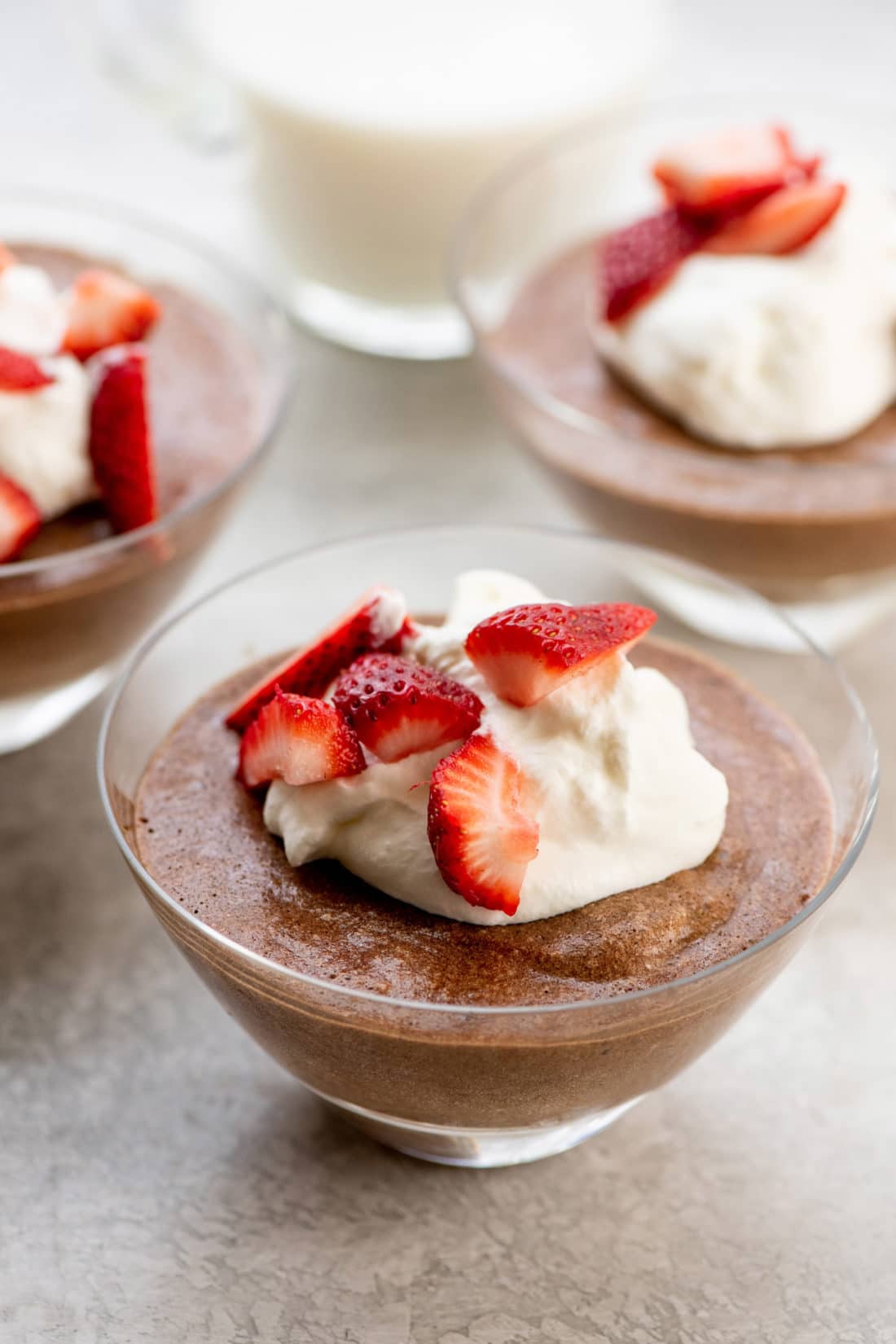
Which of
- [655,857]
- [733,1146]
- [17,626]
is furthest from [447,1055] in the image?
[17,626]

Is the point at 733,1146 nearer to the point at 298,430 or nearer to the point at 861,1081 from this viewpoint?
the point at 861,1081

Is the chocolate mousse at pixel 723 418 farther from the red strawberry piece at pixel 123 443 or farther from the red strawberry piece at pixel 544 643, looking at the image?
the red strawberry piece at pixel 544 643

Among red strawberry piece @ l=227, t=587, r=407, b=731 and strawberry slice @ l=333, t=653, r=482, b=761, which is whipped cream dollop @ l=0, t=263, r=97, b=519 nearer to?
red strawberry piece @ l=227, t=587, r=407, b=731

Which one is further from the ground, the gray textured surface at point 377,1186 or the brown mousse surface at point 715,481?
the brown mousse surface at point 715,481

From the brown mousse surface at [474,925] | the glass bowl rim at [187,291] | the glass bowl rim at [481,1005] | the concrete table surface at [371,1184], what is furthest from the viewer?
the glass bowl rim at [187,291]

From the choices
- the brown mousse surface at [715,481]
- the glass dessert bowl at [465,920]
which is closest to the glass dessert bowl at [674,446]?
the brown mousse surface at [715,481]

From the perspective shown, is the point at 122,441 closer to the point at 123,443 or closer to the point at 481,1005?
the point at 123,443

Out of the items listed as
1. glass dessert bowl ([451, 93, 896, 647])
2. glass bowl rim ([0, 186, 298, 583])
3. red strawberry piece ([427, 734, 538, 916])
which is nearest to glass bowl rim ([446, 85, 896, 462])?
glass dessert bowl ([451, 93, 896, 647])
